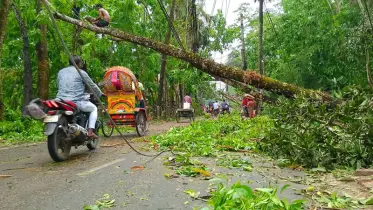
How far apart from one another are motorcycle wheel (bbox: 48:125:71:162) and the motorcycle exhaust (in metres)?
0.15

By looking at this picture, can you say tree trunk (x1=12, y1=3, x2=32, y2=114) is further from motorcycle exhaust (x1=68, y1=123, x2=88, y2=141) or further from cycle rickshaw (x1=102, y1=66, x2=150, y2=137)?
motorcycle exhaust (x1=68, y1=123, x2=88, y2=141)

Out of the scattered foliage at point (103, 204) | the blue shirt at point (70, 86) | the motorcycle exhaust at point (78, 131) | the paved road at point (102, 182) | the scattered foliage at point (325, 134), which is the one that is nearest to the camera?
the scattered foliage at point (103, 204)

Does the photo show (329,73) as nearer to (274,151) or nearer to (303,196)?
(274,151)

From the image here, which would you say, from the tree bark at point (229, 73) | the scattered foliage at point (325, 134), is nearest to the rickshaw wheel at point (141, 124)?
the tree bark at point (229, 73)

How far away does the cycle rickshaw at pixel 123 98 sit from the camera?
11523 millimetres

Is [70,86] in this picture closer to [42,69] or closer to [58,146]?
[58,146]

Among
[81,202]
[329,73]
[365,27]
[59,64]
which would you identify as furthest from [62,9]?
[329,73]

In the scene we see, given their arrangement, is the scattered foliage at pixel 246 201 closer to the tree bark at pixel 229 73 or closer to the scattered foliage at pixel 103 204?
the scattered foliage at pixel 103 204

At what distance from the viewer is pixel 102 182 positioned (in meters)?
4.71

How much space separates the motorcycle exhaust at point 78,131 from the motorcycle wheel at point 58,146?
0.15 m

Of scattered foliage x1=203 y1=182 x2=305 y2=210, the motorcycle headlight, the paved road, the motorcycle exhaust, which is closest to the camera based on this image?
scattered foliage x1=203 y1=182 x2=305 y2=210

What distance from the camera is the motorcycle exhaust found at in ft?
21.3

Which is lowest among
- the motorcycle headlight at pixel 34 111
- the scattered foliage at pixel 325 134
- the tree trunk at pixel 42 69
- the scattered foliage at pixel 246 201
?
the scattered foliage at pixel 246 201

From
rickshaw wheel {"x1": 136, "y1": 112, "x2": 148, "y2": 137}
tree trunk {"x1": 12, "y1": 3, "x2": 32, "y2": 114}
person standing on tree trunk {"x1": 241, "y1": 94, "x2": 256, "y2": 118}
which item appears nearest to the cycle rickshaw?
rickshaw wheel {"x1": 136, "y1": 112, "x2": 148, "y2": 137}
